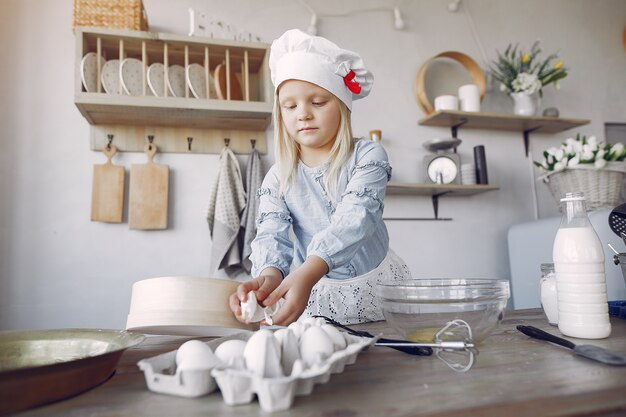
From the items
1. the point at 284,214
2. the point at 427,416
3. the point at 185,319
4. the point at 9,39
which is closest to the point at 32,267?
the point at 9,39

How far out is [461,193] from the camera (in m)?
2.45

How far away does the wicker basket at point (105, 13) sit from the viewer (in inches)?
73.3

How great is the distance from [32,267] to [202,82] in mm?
1086

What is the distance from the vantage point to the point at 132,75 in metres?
1.91

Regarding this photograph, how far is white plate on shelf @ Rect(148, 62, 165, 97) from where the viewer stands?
190cm

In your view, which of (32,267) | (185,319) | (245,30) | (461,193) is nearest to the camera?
(185,319)

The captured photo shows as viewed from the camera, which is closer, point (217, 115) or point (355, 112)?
point (217, 115)

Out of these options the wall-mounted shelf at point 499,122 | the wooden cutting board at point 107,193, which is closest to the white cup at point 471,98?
the wall-mounted shelf at point 499,122

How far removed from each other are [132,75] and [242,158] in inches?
23.8

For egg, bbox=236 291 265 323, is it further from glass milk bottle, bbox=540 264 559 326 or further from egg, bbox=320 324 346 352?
glass milk bottle, bbox=540 264 559 326

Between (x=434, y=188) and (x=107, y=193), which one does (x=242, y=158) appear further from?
(x=434, y=188)

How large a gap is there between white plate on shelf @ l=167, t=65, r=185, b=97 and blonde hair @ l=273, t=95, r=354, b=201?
0.95m

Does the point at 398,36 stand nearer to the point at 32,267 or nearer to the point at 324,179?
the point at 324,179

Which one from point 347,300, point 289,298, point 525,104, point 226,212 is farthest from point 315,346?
point 525,104
